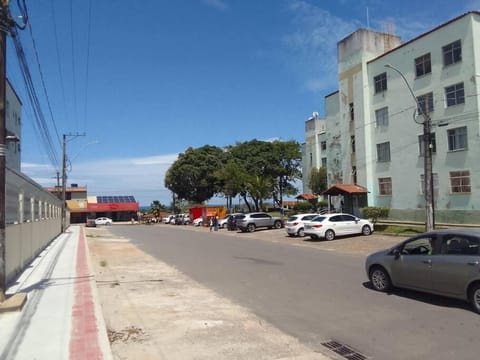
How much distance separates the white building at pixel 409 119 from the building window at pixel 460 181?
66mm

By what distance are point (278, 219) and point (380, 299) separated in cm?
3216

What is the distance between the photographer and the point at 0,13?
877 centimetres

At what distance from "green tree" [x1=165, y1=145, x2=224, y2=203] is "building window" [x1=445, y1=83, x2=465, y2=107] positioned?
49.2 m

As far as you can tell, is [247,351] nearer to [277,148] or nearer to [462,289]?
[462,289]

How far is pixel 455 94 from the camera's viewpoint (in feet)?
99.0

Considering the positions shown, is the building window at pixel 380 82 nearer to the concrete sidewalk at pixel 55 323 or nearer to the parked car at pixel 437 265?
the parked car at pixel 437 265

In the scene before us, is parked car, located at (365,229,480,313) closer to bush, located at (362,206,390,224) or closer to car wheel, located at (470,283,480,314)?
car wheel, located at (470,283,480,314)

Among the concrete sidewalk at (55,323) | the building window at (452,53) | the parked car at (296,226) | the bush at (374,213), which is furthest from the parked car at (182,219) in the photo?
the concrete sidewalk at (55,323)

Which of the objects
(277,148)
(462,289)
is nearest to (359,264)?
(462,289)

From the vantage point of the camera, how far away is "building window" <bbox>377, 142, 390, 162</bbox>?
3678cm

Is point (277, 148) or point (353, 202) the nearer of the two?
point (353, 202)

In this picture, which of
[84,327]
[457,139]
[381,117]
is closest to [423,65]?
[381,117]

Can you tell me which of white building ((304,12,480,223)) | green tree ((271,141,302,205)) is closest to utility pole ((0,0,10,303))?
white building ((304,12,480,223))

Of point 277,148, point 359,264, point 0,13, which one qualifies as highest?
point 277,148
